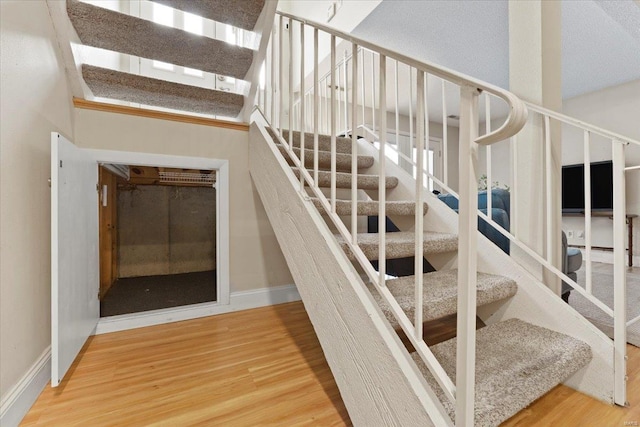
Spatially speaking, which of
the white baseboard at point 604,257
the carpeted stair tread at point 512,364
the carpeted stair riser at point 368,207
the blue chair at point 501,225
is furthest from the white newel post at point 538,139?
the white baseboard at point 604,257

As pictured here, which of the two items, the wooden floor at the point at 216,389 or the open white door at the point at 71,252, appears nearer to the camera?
the wooden floor at the point at 216,389

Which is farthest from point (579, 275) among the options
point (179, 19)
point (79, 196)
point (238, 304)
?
point (179, 19)

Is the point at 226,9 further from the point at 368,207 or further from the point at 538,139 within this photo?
the point at 538,139

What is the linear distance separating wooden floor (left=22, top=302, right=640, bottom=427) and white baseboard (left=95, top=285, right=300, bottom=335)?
9 cm

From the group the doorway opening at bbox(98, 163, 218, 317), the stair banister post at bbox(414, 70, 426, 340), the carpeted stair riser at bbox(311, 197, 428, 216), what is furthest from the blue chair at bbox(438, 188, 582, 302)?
the doorway opening at bbox(98, 163, 218, 317)

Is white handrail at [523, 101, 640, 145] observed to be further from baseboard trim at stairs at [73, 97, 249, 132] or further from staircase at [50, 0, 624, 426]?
baseboard trim at stairs at [73, 97, 249, 132]

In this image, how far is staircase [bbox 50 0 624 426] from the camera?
0.74 m

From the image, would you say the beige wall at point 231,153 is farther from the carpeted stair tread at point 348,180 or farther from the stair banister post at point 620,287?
the stair banister post at point 620,287

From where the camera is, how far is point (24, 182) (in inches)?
44.4

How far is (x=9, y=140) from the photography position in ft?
3.36

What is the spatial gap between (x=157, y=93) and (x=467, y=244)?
190cm

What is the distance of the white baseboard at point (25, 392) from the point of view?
37.9 inches

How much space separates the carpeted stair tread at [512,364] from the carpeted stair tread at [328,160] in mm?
1141

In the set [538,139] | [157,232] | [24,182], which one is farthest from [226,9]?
[157,232]
